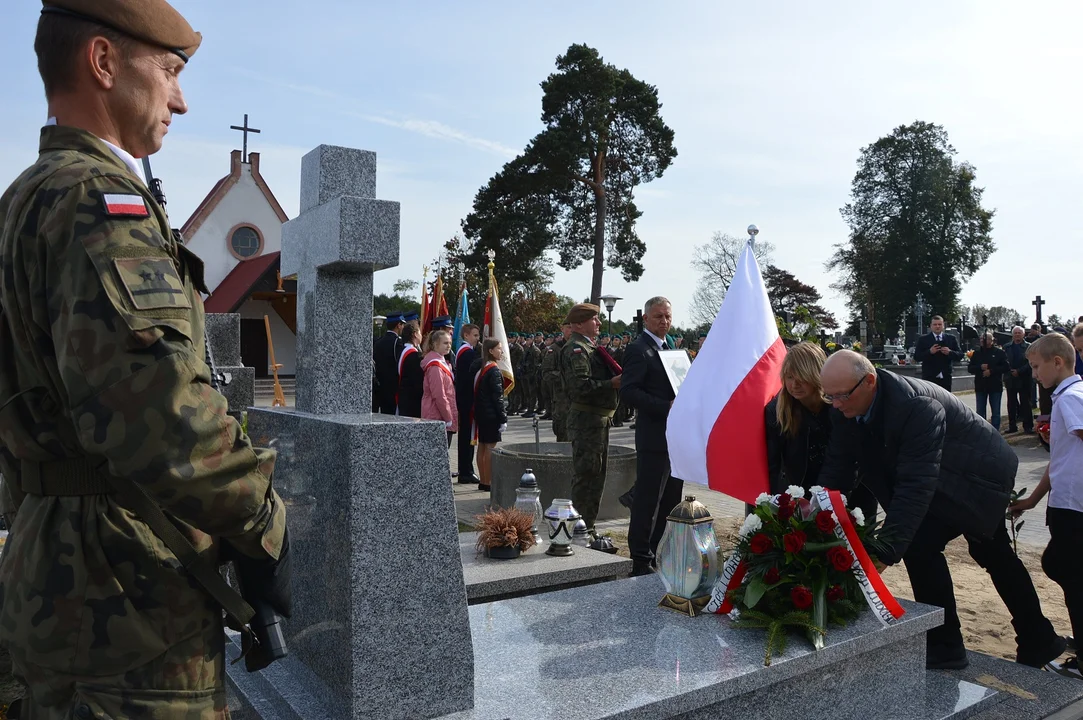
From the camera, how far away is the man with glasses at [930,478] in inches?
153

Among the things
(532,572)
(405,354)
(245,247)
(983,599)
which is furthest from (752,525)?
(245,247)

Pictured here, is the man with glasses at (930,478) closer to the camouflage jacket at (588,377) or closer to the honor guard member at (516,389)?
the camouflage jacket at (588,377)

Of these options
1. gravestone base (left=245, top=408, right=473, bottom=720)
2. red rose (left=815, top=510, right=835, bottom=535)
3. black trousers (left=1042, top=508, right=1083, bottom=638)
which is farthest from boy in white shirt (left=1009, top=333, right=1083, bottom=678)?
gravestone base (left=245, top=408, right=473, bottom=720)

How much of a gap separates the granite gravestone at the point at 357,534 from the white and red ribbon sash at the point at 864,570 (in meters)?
1.79

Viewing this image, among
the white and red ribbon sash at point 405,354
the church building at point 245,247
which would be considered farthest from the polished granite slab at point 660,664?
the church building at point 245,247

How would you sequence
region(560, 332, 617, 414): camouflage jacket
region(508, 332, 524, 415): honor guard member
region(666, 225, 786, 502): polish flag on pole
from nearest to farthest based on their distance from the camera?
region(666, 225, 786, 502): polish flag on pole → region(560, 332, 617, 414): camouflage jacket → region(508, 332, 524, 415): honor guard member

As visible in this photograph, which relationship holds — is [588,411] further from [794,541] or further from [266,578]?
[266,578]

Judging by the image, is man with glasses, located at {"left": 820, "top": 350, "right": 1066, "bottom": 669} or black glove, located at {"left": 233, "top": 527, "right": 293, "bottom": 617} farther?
man with glasses, located at {"left": 820, "top": 350, "right": 1066, "bottom": 669}

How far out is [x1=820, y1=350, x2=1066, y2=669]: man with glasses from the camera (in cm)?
390

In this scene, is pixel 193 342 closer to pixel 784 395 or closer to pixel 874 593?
pixel 874 593

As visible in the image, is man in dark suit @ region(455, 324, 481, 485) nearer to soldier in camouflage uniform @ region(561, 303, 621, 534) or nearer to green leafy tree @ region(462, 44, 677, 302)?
soldier in camouflage uniform @ region(561, 303, 621, 534)

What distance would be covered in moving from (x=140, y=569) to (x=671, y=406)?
463 cm

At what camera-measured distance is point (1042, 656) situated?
14.8ft

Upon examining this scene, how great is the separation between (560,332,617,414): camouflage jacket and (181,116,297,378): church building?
25.4 m
